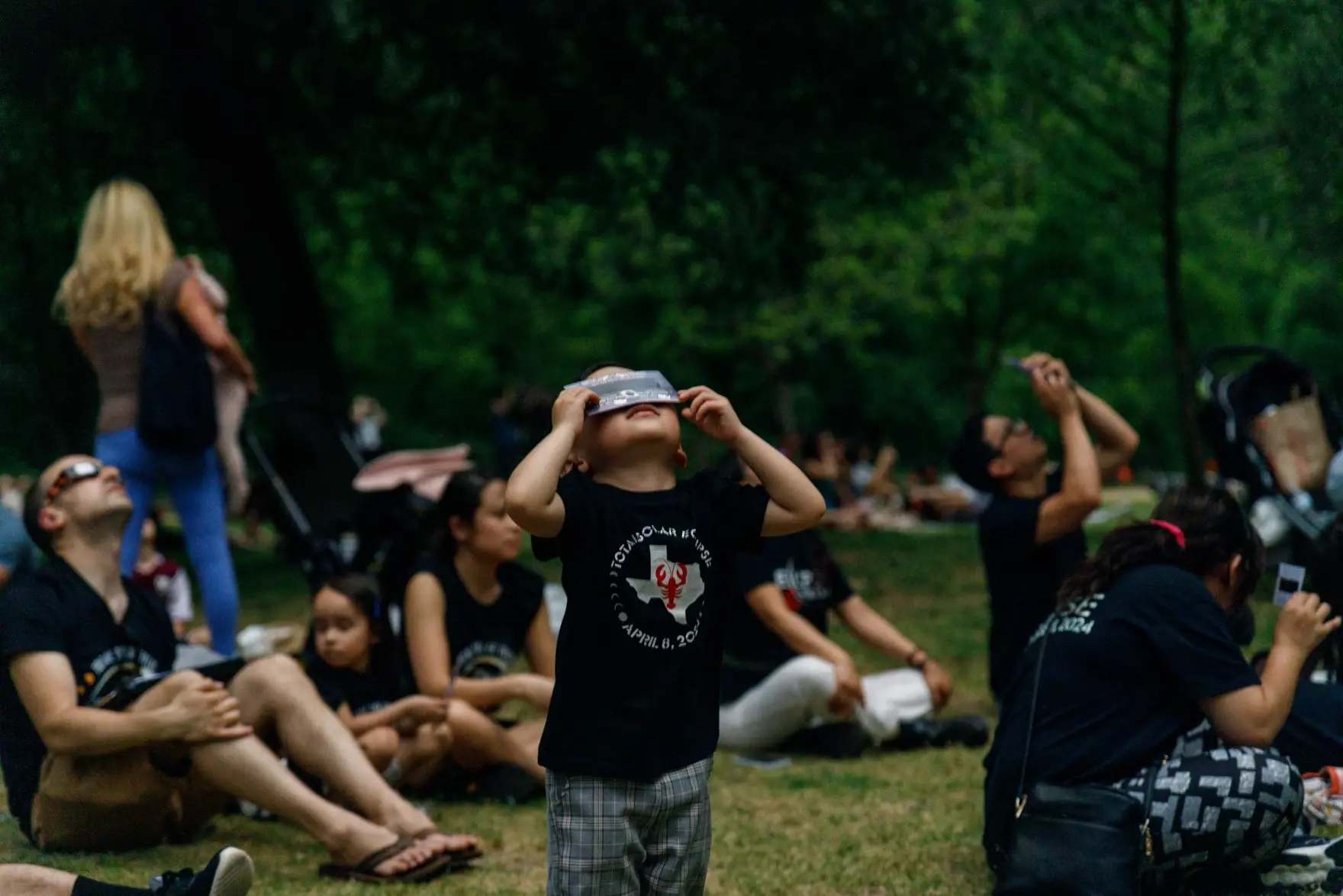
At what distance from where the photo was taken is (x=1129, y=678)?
4.20 metres

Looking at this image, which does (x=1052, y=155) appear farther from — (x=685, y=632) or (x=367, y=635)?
(x=685, y=632)

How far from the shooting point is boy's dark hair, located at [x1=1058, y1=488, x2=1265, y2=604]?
433 centimetres

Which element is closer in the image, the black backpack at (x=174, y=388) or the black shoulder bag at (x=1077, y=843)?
the black shoulder bag at (x=1077, y=843)

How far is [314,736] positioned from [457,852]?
607 millimetres

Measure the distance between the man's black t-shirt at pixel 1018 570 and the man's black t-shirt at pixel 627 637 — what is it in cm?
288

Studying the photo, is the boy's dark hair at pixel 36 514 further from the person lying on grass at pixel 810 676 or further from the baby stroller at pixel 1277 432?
the baby stroller at pixel 1277 432

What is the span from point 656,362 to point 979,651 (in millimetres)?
25029

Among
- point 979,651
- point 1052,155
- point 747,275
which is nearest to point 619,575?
point 979,651

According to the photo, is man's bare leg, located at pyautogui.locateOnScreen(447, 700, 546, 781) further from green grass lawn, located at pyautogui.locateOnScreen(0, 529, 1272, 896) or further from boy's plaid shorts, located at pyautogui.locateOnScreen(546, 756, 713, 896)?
boy's plaid shorts, located at pyautogui.locateOnScreen(546, 756, 713, 896)

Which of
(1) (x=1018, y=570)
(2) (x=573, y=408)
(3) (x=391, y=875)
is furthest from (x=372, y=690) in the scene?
(2) (x=573, y=408)

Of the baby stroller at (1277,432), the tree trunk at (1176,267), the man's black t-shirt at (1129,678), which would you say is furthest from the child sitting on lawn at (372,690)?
the tree trunk at (1176,267)

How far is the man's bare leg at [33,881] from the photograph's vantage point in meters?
3.83

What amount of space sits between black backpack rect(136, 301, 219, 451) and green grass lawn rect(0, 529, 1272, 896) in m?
1.83

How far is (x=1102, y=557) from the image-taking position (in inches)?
173
